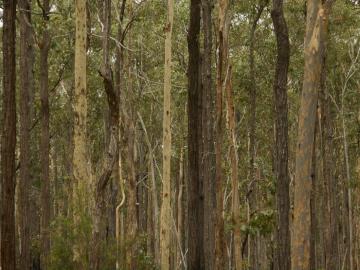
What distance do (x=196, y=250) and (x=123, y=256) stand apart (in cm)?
153

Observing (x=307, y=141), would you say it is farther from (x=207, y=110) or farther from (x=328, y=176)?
(x=328, y=176)

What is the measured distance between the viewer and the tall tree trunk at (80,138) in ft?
37.7

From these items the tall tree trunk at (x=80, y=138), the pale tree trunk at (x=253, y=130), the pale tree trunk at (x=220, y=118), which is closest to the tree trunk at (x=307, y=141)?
the tall tree trunk at (x=80, y=138)

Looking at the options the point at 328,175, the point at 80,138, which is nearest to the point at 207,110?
the point at 80,138

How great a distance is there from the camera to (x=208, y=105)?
17.8 metres

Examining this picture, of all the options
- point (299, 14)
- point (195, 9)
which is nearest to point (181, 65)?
point (299, 14)

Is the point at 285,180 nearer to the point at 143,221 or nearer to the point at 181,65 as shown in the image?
the point at 181,65

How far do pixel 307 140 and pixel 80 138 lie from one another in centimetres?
524

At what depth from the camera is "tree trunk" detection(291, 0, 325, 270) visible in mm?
7957

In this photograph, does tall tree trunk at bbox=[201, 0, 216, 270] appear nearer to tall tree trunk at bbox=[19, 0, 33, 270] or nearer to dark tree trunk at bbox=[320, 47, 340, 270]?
tall tree trunk at bbox=[19, 0, 33, 270]

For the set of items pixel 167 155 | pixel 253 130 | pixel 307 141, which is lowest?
pixel 307 141

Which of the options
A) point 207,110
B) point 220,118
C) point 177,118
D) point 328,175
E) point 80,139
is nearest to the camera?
point 80,139

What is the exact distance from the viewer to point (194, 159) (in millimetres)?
14055

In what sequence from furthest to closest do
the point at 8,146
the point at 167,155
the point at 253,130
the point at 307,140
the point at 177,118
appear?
the point at 177,118
the point at 253,130
the point at 167,155
the point at 8,146
the point at 307,140
